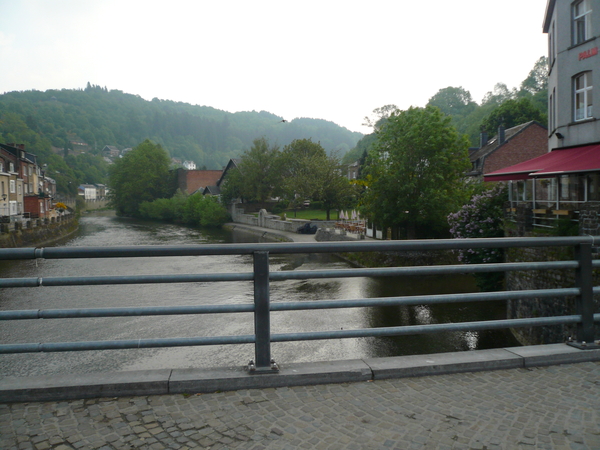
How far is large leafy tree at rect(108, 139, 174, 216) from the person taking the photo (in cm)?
9400

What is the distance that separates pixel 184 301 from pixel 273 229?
Result: 34.5 metres

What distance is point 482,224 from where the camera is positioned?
19.2 metres

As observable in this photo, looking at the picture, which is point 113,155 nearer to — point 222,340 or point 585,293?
point 222,340

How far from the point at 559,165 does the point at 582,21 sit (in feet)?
23.8

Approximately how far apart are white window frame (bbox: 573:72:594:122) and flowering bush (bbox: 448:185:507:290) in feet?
13.7

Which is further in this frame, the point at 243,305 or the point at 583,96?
the point at 583,96

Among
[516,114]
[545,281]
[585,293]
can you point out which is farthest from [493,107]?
[585,293]

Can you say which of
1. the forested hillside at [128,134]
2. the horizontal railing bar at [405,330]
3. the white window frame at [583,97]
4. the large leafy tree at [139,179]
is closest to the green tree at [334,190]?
the white window frame at [583,97]

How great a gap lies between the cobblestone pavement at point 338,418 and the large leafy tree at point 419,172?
2513cm

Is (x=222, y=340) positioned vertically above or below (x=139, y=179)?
below

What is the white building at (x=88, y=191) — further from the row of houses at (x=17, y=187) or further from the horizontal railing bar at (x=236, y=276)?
the horizontal railing bar at (x=236, y=276)

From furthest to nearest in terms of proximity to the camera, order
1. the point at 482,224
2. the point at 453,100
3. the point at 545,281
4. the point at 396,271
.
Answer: the point at 453,100, the point at 482,224, the point at 545,281, the point at 396,271

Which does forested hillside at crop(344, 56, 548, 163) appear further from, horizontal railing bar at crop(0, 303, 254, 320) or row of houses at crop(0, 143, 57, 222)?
row of houses at crop(0, 143, 57, 222)

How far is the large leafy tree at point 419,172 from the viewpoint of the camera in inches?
1104
